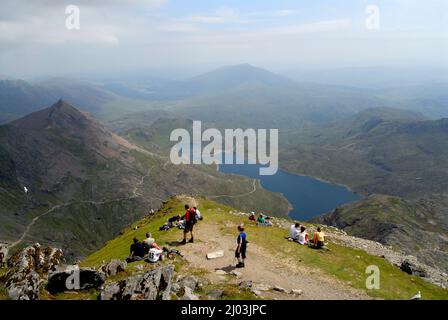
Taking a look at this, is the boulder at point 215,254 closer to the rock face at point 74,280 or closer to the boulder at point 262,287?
the boulder at point 262,287

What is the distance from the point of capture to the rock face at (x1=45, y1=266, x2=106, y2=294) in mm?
32375

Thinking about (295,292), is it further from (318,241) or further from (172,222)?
(172,222)

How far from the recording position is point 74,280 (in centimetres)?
3238

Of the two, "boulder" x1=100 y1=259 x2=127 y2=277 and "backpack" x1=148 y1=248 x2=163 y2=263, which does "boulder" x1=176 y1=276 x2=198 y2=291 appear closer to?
"backpack" x1=148 y1=248 x2=163 y2=263

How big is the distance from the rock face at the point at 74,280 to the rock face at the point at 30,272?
43.0 inches

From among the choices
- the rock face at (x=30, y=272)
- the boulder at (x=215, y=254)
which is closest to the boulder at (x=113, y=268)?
the rock face at (x=30, y=272)

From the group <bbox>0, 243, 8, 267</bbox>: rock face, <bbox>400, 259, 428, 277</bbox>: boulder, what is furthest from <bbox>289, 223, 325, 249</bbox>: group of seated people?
<bbox>0, 243, 8, 267</bbox>: rock face

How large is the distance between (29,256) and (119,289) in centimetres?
1415

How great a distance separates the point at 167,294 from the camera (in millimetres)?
27938

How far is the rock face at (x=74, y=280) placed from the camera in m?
32.4

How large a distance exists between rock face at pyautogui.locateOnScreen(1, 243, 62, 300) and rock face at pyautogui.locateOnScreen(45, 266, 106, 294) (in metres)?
1.09

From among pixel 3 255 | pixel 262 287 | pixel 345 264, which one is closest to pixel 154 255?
pixel 262 287
